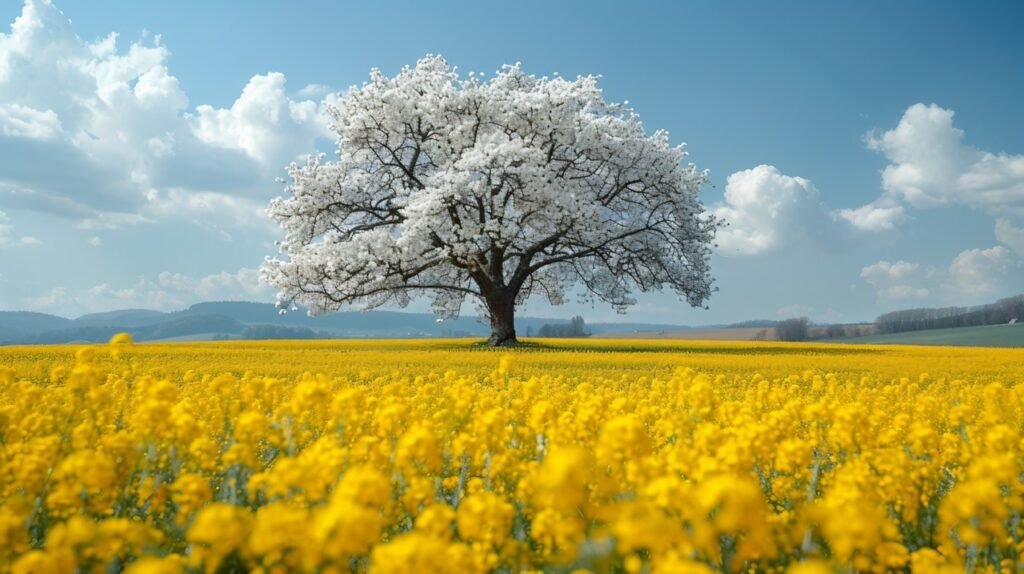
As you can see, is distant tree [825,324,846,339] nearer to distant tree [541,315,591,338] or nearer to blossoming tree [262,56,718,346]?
distant tree [541,315,591,338]

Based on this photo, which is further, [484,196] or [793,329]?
[793,329]

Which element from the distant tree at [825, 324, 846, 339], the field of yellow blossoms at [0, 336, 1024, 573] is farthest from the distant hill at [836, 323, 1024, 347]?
the field of yellow blossoms at [0, 336, 1024, 573]

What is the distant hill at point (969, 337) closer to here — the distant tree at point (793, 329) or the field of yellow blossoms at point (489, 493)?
the distant tree at point (793, 329)

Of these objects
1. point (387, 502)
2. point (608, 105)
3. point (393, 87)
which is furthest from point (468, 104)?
point (387, 502)

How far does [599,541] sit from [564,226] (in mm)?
25195

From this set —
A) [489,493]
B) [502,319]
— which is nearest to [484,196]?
[502,319]

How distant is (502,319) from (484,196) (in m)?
6.03

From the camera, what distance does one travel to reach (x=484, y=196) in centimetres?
2756

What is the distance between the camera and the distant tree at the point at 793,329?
2783 inches

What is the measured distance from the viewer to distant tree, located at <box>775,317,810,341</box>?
70.7 meters

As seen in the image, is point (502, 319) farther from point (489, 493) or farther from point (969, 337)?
point (969, 337)

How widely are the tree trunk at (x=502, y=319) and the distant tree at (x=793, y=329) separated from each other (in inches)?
1885

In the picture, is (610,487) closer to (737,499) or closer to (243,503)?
(737,499)

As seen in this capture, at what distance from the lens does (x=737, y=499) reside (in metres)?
2.62
